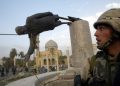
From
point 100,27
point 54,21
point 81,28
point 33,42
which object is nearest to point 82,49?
point 81,28

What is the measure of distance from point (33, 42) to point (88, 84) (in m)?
1.16

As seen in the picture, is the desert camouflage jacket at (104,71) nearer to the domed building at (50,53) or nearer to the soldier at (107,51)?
the soldier at (107,51)

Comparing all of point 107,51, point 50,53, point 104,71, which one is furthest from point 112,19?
point 50,53

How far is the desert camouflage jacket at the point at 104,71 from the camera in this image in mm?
1872

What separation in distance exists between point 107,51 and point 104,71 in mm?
142

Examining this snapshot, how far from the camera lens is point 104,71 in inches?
76.1

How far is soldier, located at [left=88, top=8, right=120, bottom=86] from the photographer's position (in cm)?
190

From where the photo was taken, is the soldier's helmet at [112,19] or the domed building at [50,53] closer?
the soldier's helmet at [112,19]

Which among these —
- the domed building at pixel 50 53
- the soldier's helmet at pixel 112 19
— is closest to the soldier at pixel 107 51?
the soldier's helmet at pixel 112 19

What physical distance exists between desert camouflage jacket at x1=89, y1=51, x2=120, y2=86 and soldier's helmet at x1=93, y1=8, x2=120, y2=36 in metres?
0.20

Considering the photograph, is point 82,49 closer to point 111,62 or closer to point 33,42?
point 33,42

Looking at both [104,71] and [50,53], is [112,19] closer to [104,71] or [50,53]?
[104,71]

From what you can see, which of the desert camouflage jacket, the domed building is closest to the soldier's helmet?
the desert camouflage jacket

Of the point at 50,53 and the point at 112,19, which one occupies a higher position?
the point at 50,53
